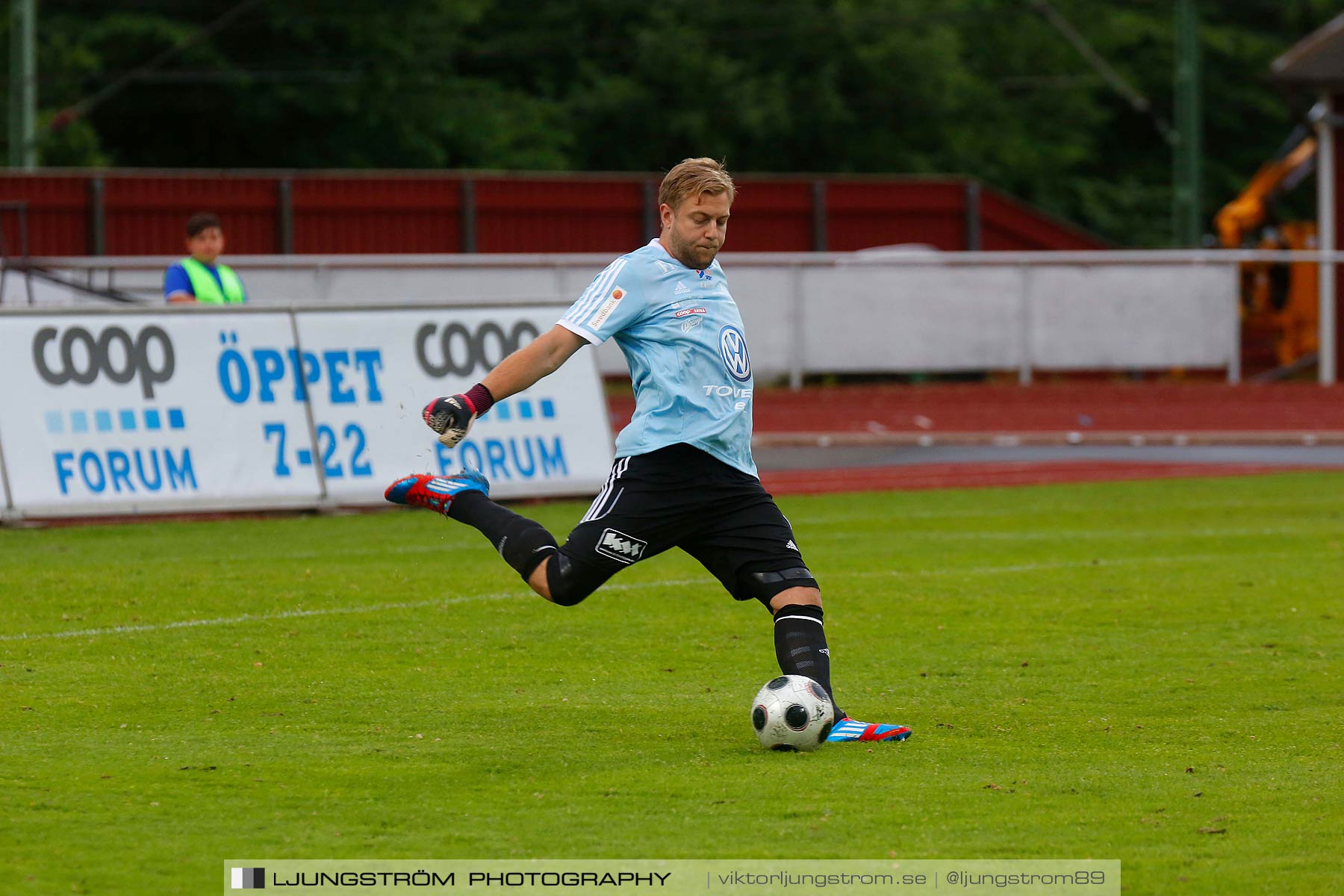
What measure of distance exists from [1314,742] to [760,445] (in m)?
13.9

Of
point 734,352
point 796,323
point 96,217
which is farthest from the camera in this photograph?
point 96,217

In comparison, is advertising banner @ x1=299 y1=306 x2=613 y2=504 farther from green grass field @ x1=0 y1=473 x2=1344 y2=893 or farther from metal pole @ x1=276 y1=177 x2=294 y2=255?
metal pole @ x1=276 y1=177 x2=294 y2=255

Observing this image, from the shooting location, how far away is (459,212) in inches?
1173

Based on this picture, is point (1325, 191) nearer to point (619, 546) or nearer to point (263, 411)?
point (263, 411)

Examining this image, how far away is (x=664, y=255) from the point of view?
6.56 metres

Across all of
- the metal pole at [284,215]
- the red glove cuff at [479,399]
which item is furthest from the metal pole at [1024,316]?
the red glove cuff at [479,399]

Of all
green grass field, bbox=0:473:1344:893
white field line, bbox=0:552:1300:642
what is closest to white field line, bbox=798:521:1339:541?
green grass field, bbox=0:473:1344:893

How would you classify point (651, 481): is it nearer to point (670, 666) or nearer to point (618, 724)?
point (618, 724)

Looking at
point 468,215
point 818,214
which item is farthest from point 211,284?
point 818,214

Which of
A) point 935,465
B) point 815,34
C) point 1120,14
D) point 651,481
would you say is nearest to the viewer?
point 651,481

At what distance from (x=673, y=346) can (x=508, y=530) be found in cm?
93

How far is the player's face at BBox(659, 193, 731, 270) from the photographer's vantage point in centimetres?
643

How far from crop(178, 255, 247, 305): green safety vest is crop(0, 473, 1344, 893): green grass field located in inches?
79.3

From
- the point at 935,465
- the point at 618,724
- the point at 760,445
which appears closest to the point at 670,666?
the point at 618,724
